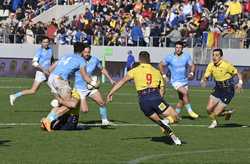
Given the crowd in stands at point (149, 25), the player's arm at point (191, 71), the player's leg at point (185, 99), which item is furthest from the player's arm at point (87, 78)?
the crowd in stands at point (149, 25)

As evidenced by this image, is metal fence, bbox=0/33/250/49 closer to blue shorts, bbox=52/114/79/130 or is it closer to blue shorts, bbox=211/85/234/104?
blue shorts, bbox=211/85/234/104

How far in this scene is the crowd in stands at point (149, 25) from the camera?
138 feet

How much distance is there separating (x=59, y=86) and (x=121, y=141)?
8.75 feet

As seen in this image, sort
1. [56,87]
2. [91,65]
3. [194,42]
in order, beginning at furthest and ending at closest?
[194,42], [91,65], [56,87]

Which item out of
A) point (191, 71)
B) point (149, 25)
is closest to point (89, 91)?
point (191, 71)

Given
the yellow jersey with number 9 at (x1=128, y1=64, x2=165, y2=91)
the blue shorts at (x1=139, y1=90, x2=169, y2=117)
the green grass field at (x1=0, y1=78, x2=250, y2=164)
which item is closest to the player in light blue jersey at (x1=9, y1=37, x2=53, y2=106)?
the green grass field at (x1=0, y1=78, x2=250, y2=164)

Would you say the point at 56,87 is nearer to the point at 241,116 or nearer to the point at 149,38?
the point at 241,116

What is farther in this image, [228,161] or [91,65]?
[91,65]

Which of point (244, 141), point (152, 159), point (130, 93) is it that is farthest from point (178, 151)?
point (130, 93)

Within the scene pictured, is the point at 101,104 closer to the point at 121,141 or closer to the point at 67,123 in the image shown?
the point at 67,123

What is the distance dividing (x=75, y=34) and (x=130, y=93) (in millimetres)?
12426

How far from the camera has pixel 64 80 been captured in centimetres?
1861

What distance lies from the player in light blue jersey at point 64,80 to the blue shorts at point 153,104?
220 cm

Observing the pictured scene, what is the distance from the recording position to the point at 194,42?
1667 inches
